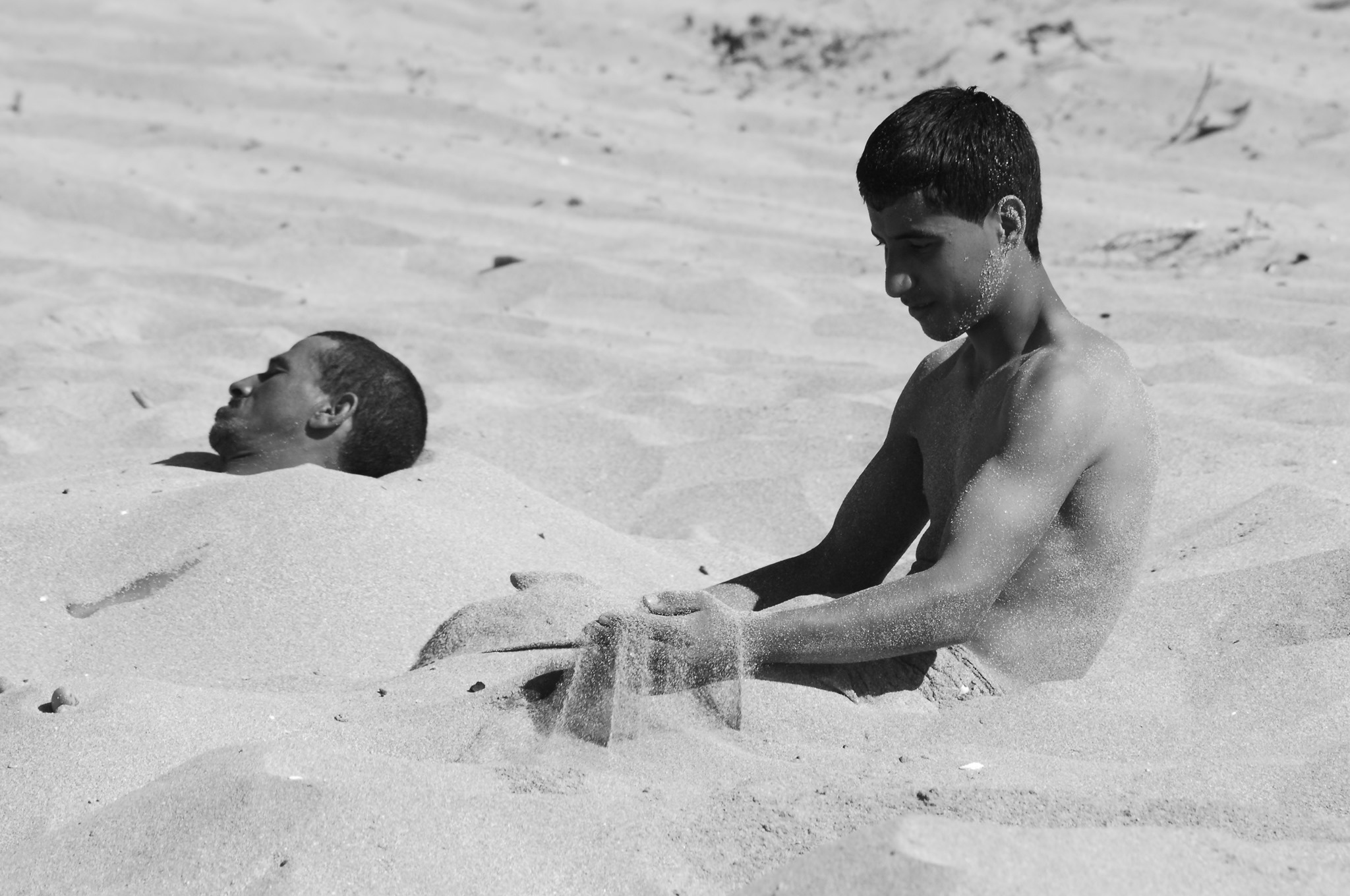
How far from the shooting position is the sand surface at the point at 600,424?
77.5 inches

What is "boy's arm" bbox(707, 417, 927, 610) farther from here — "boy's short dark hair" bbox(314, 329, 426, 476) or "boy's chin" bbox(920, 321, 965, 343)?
"boy's short dark hair" bbox(314, 329, 426, 476)

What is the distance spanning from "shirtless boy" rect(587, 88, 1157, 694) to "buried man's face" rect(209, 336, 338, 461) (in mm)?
1789

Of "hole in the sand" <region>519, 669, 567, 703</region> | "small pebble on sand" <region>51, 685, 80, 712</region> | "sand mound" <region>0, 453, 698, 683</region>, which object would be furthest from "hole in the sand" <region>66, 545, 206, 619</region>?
"hole in the sand" <region>519, 669, 567, 703</region>

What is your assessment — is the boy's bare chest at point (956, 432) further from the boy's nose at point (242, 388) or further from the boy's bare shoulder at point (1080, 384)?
the boy's nose at point (242, 388)

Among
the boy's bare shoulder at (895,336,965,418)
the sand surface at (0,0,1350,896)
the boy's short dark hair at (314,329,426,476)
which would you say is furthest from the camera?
the boy's short dark hair at (314,329,426,476)

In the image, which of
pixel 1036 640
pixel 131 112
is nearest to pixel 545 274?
pixel 131 112

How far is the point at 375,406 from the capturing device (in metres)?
3.93

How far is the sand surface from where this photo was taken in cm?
197

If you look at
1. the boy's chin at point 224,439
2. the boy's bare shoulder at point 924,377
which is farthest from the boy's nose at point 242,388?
the boy's bare shoulder at point 924,377

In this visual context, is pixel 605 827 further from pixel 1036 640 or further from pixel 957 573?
pixel 1036 640

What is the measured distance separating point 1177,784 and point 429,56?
6459 millimetres

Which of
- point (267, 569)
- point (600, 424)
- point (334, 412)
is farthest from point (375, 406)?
point (267, 569)

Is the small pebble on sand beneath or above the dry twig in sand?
beneath

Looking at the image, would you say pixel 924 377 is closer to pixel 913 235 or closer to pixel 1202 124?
pixel 913 235
